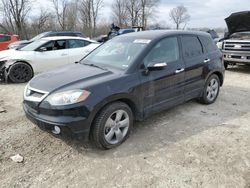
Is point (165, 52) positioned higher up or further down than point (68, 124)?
higher up

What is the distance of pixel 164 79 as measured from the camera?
3.96m

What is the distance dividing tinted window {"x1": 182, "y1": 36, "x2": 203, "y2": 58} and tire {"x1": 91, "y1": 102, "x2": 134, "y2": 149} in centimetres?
179

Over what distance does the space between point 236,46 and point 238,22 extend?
178 cm

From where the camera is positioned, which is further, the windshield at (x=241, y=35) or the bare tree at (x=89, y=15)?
the bare tree at (x=89, y=15)

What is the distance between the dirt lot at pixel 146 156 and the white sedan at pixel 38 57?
308cm

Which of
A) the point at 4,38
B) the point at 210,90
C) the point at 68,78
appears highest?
the point at 4,38

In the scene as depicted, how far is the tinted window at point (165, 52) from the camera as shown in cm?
386

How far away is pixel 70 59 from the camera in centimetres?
832

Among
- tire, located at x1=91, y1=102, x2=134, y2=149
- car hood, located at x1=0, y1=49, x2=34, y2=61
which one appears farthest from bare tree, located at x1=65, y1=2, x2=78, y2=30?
tire, located at x1=91, y1=102, x2=134, y2=149

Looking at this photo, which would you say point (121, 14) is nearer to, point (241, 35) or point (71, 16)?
point (71, 16)

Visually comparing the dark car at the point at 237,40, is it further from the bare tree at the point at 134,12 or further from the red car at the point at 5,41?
the bare tree at the point at 134,12

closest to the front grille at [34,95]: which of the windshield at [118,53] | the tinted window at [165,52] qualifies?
the windshield at [118,53]

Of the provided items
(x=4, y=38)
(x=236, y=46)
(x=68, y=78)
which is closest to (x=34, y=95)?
(x=68, y=78)

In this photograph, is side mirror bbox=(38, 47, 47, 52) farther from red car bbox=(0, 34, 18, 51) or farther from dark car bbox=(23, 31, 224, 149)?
red car bbox=(0, 34, 18, 51)
